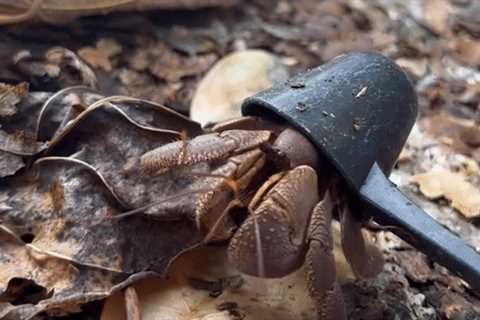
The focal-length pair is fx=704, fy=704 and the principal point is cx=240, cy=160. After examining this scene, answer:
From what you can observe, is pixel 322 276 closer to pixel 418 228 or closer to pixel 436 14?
pixel 418 228

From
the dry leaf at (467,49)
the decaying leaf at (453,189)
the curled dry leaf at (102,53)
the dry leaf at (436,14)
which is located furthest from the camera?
the dry leaf at (436,14)

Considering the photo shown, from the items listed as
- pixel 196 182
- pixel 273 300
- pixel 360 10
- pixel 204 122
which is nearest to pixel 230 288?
pixel 273 300

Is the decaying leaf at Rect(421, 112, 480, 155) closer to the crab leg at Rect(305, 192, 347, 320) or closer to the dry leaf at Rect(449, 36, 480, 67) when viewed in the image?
the dry leaf at Rect(449, 36, 480, 67)

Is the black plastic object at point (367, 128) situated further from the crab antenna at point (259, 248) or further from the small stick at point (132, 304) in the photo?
the small stick at point (132, 304)

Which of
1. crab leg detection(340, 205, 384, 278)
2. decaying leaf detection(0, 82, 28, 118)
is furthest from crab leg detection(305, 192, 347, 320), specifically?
decaying leaf detection(0, 82, 28, 118)

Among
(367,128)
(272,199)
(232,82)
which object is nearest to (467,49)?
(232,82)

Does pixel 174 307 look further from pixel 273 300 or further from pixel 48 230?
pixel 48 230

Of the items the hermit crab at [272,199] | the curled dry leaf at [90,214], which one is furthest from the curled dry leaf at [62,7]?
the hermit crab at [272,199]
